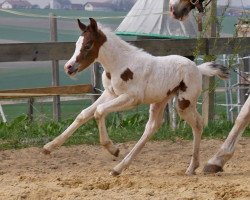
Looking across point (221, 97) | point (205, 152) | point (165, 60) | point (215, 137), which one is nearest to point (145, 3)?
point (221, 97)

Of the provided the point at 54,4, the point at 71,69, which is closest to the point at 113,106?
the point at 71,69

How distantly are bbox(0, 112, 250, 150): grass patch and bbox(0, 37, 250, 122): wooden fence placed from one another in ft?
1.46

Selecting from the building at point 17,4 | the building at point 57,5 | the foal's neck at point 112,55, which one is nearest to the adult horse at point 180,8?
the foal's neck at point 112,55

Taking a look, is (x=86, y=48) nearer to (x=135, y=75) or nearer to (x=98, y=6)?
(x=135, y=75)

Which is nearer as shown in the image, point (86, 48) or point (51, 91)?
point (86, 48)

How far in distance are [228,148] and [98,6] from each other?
12314mm

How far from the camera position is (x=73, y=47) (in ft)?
30.8

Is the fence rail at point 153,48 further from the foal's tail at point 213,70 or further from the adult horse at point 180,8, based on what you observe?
the foal's tail at point 213,70

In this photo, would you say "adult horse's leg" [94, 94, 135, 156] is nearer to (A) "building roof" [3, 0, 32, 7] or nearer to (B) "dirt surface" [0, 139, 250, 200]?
(B) "dirt surface" [0, 139, 250, 200]

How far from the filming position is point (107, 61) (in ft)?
22.9

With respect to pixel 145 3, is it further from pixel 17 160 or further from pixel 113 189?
pixel 113 189

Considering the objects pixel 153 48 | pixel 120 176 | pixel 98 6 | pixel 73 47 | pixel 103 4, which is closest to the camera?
pixel 120 176

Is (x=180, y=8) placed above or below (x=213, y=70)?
above

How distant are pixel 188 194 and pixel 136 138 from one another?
3308 mm
